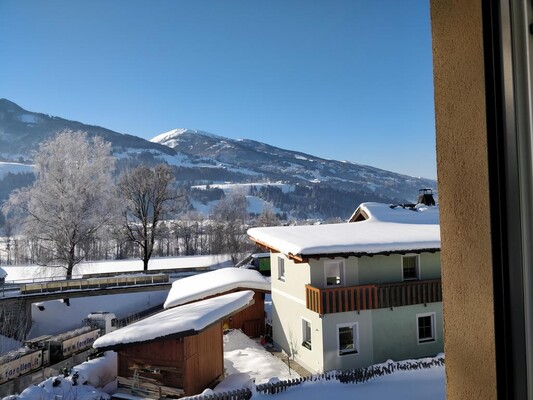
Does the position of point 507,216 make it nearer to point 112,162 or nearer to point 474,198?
point 474,198

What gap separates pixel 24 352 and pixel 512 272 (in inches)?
623

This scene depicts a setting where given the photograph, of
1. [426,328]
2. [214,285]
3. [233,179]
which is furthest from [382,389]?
[233,179]

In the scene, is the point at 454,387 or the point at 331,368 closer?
the point at 454,387

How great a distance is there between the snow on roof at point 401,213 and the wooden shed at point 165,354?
25.4ft

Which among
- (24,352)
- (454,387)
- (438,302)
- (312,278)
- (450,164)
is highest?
(450,164)

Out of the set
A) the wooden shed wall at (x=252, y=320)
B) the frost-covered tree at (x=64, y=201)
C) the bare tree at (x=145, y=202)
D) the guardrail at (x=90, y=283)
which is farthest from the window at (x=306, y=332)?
the bare tree at (x=145, y=202)

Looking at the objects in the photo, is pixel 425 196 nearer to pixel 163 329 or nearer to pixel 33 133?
pixel 163 329

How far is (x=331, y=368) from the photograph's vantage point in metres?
11.1

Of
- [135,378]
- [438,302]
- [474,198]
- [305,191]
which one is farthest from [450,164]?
[305,191]

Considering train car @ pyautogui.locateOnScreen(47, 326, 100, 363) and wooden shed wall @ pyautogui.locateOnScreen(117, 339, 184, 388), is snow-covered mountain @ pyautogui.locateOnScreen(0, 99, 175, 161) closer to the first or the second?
train car @ pyautogui.locateOnScreen(47, 326, 100, 363)

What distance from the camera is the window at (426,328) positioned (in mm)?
12062

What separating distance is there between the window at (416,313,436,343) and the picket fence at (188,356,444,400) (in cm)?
195

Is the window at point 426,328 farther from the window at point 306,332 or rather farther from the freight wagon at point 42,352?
the freight wagon at point 42,352

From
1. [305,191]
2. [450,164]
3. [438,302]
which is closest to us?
[450,164]
